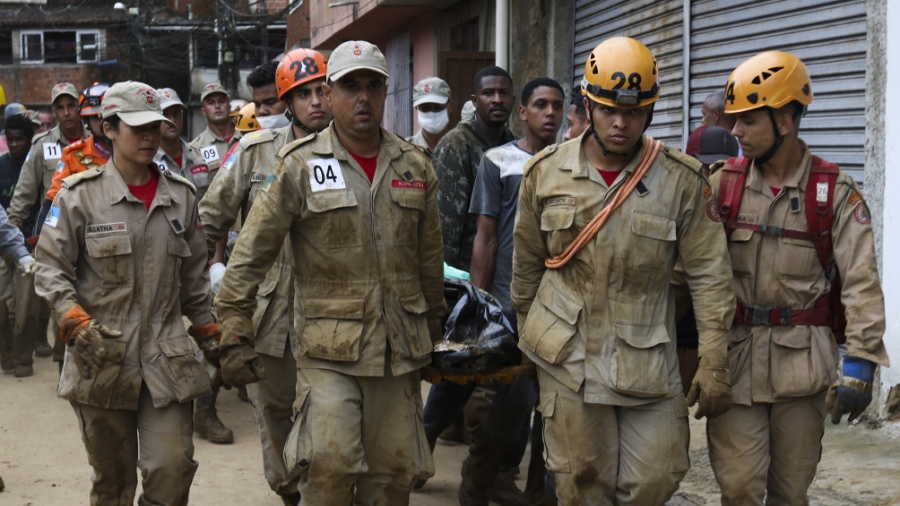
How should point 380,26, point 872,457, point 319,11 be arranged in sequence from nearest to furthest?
point 872,457, point 380,26, point 319,11

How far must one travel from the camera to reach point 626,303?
4.45m

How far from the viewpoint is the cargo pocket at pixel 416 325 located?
15.8ft

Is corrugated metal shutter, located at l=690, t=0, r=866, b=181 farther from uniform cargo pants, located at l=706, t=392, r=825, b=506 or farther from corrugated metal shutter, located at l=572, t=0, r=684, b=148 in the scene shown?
uniform cargo pants, located at l=706, t=392, r=825, b=506

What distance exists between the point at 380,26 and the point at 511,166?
Result: 14287 mm

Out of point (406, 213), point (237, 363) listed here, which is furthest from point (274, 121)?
point (237, 363)

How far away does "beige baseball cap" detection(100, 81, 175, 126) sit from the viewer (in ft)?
16.5

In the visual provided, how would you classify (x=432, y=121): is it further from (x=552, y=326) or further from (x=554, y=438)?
(x=554, y=438)

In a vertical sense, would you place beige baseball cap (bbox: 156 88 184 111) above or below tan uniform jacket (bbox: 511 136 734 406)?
above

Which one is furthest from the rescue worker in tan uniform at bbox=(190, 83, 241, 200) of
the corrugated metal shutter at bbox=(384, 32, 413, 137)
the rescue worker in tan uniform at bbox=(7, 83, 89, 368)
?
the corrugated metal shutter at bbox=(384, 32, 413, 137)

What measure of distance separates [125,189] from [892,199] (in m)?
4.53

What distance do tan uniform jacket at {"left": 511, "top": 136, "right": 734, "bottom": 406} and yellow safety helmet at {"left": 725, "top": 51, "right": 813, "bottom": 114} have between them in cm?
36

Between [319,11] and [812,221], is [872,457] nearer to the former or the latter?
[812,221]

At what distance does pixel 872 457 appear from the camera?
6.39m

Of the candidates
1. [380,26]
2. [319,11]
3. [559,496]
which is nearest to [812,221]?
[559,496]
